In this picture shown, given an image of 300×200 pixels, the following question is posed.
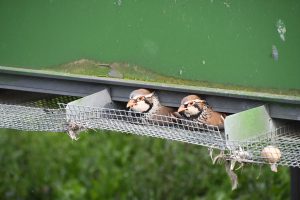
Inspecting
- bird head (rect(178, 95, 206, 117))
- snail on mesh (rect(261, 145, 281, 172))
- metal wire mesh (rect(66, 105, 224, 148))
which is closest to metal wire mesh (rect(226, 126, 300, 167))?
snail on mesh (rect(261, 145, 281, 172))

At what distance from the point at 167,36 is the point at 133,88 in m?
0.33

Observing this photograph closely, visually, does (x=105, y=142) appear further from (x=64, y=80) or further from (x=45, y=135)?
(x=64, y=80)

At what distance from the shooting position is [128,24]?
16.5 ft

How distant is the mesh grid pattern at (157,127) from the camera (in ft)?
13.7

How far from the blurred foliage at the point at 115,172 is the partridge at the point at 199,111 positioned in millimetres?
2805

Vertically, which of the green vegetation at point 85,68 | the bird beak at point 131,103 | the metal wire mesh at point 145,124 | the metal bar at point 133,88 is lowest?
the metal wire mesh at point 145,124

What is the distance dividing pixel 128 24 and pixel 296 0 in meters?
0.96

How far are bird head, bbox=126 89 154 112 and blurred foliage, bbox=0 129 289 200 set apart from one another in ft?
9.01

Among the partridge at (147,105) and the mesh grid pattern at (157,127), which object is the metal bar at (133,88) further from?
the mesh grid pattern at (157,127)

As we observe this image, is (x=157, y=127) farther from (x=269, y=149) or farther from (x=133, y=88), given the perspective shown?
(x=269, y=149)

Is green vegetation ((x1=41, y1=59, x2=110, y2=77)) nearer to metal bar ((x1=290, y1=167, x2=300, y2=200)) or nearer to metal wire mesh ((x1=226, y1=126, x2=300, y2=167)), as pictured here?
metal wire mesh ((x1=226, y1=126, x2=300, y2=167))

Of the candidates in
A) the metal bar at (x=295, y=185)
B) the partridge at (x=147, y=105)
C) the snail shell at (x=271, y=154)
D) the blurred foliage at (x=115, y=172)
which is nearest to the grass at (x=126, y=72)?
the partridge at (x=147, y=105)

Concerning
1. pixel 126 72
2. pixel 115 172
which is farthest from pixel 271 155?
pixel 115 172

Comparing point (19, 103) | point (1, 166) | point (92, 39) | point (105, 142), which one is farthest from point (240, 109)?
point (105, 142)
